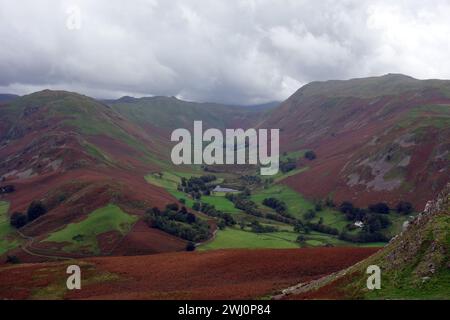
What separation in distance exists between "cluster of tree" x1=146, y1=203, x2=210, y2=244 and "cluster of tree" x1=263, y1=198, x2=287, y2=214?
173 feet

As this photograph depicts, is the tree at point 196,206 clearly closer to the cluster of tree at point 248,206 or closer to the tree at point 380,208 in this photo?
the cluster of tree at point 248,206

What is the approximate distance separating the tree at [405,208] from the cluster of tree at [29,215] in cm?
11986

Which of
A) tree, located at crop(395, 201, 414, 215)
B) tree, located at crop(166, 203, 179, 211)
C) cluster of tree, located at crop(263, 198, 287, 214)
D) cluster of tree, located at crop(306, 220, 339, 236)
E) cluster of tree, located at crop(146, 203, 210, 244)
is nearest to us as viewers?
cluster of tree, located at crop(146, 203, 210, 244)

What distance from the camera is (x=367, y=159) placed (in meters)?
186

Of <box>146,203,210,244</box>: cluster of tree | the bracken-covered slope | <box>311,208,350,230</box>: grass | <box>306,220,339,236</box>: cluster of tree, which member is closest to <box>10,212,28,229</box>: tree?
<box>146,203,210,244</box>: cluster of tree

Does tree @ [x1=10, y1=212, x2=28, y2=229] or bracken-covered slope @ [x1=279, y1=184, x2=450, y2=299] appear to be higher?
bracken-covered slope @ [x1=279, y1=184, x2=450, y2=299]

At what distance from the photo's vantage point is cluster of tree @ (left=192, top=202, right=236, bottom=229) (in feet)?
480

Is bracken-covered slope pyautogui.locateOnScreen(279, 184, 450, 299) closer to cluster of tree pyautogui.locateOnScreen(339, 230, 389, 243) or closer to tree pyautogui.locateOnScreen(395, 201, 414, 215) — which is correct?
cluster of tree pyautogui.locateOnScreen(339, 230, 389, 243)

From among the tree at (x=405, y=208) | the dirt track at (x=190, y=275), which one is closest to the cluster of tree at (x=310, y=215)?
the tree at (x=405, y=208)

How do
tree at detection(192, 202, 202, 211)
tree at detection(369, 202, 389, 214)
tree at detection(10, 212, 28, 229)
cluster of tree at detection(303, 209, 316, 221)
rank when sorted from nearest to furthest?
tree at detection(10, 212, 28, 229)
tree at detection(369, 202, 389, 214)
cluster of tree at detection(303, 209, 316, 221)
tree at detection(192, 202, 202, 211)

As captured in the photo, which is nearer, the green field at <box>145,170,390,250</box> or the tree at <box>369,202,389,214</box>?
the green field at <box>145,170,390,250</box>

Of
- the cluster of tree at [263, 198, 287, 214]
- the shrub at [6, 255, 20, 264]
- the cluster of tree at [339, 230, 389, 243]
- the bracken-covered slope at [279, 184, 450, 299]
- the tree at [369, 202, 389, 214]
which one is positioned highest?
the bracken-covered slope at [279, 184, 450, 299]

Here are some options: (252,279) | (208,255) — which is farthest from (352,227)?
(252,279)
